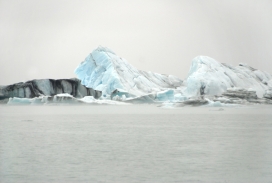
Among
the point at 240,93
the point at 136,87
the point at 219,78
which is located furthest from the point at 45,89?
the point at 219,78

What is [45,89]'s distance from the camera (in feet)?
126

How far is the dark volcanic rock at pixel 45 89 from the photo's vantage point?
36.9 metres

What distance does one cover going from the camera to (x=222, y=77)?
48094mm

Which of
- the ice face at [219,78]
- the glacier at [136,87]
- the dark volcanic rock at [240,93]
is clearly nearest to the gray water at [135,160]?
the glacier at [136,87]

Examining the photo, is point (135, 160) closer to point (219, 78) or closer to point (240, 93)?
point (240, 93)

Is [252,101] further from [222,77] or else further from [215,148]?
[215,148]

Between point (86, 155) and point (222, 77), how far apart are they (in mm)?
41345

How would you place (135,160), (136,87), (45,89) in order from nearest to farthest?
(135,160), (45,89), (136,87)

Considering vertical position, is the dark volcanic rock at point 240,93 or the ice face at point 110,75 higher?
the ice face at point 110,75

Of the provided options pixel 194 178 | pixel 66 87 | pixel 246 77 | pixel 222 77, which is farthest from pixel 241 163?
pixel 246 77

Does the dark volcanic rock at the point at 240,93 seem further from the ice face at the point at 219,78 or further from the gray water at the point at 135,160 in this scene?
the gray water at the point at 135,160

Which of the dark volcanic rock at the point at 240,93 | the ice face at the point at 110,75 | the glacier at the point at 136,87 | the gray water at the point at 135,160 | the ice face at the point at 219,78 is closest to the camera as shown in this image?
the gray water at the point at 135,160

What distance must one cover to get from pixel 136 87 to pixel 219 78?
1030 cm

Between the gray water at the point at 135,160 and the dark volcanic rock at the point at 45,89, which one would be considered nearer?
the gray water at the point at 135,160
